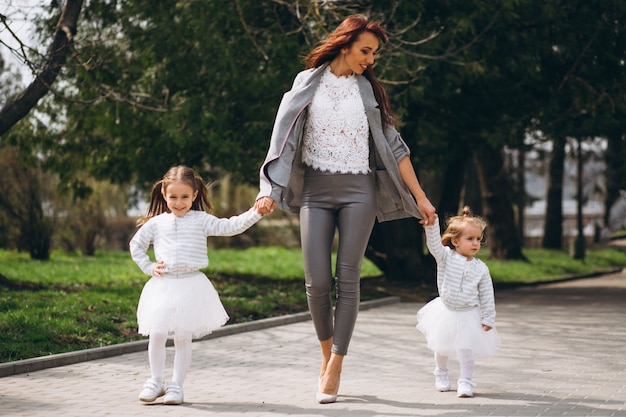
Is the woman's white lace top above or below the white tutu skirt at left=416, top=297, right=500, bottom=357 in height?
above

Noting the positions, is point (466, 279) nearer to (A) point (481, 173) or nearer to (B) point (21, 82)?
(B) point (21, 82)

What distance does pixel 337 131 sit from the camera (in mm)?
6410

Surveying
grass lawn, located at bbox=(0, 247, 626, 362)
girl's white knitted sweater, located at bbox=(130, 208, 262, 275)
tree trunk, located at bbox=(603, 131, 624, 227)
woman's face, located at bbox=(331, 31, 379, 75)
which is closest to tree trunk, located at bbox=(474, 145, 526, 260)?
grass lawn, located at bbox=(0, 247, 626, 362)

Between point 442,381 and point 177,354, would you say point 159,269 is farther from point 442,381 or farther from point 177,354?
point 442,381

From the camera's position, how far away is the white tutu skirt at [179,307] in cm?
613

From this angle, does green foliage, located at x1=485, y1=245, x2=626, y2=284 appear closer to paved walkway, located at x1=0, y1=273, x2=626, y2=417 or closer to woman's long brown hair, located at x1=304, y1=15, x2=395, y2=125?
paved walkway, located at x1=0, y1=273, x2=626, y2=417

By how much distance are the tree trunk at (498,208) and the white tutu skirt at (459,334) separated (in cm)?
2001

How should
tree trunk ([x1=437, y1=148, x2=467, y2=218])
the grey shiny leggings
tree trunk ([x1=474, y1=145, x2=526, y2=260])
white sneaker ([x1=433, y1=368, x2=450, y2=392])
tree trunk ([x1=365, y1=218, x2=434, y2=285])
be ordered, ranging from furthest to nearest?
1. tree trunk ([x1=474, y1=145, x2=526, y2=260])
2. tree trunk ([x1=437, y1=148, x2=467, y2=218])
3. tree trunk ([x1=365, y1=218, x2=434, y2=285])
4. white sneaker ([x1=433, y1=368, x2=450, y2=392])
5. the grey shiny leggings

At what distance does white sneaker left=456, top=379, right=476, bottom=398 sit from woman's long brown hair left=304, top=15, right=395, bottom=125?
175 cm

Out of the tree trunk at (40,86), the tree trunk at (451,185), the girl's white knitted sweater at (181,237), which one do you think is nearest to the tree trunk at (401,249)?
the tree trunk at (451,185)

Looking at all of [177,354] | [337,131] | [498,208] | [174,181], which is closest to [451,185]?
[498,208]

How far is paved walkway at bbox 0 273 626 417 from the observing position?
19.9 ft

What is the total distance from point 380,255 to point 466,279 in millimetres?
11579

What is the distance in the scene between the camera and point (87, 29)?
661 inches
